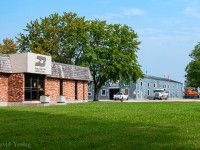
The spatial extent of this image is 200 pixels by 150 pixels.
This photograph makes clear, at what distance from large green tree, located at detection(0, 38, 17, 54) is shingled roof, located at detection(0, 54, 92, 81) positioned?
19383 mm

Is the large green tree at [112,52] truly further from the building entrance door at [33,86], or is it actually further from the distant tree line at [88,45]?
the building entrance door at [33,86]

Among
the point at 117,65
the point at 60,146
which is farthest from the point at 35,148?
the point at 117,65

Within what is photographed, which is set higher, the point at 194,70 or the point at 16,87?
the point at 194,70

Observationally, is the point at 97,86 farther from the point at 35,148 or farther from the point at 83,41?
the point at 35,148

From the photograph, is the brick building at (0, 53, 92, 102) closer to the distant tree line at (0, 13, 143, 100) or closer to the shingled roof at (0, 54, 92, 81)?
the shingled roof at (0, 54, 92, 81)

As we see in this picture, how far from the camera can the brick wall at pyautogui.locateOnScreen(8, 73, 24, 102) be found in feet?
123

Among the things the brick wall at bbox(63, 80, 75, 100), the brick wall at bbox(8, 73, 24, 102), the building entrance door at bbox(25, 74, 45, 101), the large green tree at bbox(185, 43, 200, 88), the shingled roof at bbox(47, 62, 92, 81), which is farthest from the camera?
the large green tree at bbox(185, 43, 200, 88)

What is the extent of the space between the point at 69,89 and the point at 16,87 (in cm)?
1084

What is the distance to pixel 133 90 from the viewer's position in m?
89.9

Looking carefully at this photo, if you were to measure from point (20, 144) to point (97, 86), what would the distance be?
54.9 m

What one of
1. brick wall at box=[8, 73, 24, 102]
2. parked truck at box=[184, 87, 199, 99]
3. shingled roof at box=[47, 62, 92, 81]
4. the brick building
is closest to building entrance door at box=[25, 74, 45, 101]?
the brick building

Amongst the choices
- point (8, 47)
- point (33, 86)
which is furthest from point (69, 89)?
point (8, 47)

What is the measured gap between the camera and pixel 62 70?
45.5 meters

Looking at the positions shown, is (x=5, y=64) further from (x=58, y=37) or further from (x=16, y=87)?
(x=58, y=37)
